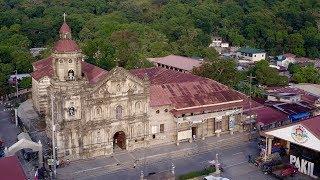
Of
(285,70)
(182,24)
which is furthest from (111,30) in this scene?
(285,70)

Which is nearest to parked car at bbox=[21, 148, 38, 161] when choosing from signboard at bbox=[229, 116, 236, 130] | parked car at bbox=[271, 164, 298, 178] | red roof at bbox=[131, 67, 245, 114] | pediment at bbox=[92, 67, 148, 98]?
pediment at bbox=[92, 67, 148, 98]

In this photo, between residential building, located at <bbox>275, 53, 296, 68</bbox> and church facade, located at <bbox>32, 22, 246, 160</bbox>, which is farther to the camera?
residential building, located at <bbox>275, 53, 296, 68</bbox>

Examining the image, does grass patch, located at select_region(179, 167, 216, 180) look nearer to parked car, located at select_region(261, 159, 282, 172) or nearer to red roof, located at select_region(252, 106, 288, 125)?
parked car, located at select_region(261, 159, 282, 172)

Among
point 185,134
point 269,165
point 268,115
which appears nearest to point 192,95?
point 185,134

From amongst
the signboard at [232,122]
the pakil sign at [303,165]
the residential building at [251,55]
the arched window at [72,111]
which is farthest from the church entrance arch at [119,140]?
the residential building at [251,55]

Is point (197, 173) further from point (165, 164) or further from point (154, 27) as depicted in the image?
point (154, 27)

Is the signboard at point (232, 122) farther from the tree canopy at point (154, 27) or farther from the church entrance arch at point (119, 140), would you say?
the tree canopy at point (154, 27)

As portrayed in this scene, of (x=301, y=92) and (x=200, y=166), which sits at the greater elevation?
(x=301, y=92)

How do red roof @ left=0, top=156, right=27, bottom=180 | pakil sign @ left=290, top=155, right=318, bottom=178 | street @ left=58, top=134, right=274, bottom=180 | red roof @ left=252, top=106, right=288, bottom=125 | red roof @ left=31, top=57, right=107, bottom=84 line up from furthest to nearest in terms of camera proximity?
1. red roof @ left=252, top=106, right=288, bottom=125
2. red roof @ left=31, top=57, right=107, bottom=84
3. street @ left=58, top=134, right=274, bottom=180
4. pakil sign @ left=290, top=155, right=318, bottom=178
5. red roof @ left=0, top=156, right=27, bottom=180
